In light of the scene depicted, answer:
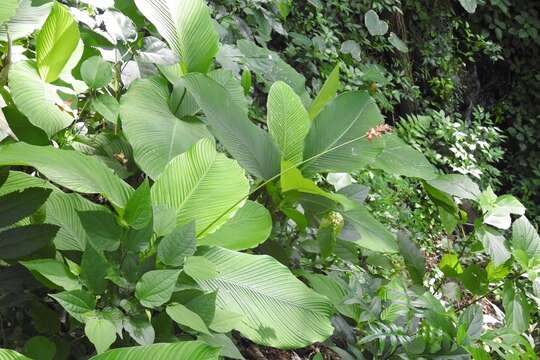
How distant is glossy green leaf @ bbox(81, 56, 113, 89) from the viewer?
133cm

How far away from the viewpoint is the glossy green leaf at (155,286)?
91 centimetres

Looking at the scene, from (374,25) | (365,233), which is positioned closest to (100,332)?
(365,233)

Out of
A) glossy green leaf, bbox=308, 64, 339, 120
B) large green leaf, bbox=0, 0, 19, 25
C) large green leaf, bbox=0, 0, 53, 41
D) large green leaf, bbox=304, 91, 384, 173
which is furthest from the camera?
glossy green leaf, bbox=308, 64, 339, 120

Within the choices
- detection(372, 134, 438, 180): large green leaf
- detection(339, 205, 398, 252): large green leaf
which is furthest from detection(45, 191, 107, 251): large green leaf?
detection(372, 134, 438, 180): large green leaf

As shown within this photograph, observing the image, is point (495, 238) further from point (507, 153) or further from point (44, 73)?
point (507, 153)

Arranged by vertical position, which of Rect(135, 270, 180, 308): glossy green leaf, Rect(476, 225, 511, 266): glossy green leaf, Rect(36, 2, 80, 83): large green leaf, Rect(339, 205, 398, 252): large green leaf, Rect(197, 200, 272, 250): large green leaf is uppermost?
Rect(36, 2, 80, 83): large green leaf

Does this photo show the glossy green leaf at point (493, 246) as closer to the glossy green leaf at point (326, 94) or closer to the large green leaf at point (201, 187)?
the glossy green leaf at point (326, 94)

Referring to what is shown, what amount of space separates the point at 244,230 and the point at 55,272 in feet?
1.32

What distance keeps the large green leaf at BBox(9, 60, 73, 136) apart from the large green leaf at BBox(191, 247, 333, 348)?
38 centimetres

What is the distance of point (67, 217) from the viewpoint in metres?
1.06

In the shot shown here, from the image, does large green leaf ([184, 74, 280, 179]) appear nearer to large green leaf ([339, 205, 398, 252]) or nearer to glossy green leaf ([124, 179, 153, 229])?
large green leaf ([339, 205, 398, 252])

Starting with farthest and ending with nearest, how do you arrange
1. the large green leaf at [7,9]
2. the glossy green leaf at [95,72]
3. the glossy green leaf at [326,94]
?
the glossy green leaf at [326,94], the glossy green leaf at [95,72], the large green leaf at [7,9]

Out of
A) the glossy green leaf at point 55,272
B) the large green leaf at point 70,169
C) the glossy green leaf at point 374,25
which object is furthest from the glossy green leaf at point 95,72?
the glossy green leaf at point 374,25

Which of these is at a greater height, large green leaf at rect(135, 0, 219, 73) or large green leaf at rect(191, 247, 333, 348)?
large green leaf at rect(135, 0, 219, 73)
